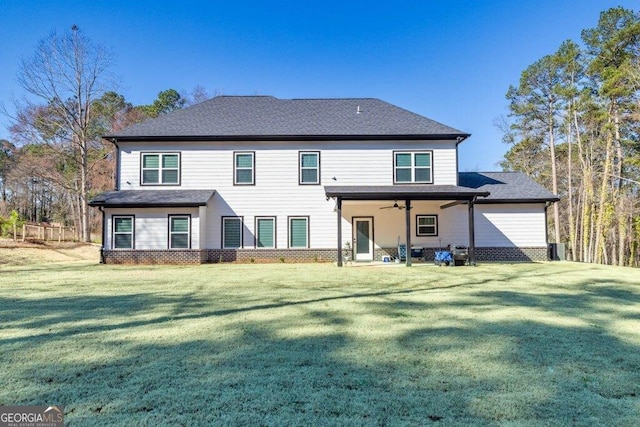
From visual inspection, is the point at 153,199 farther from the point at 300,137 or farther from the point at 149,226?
the point at 300,137

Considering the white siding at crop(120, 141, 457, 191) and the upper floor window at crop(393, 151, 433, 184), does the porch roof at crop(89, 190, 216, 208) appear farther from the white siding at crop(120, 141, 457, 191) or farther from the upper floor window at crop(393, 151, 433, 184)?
the upper floor window at crop(393, 151, 433, 184)

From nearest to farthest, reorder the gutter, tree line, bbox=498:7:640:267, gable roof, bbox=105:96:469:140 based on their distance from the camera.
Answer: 1. the gutter
2. gable roof, bbox=105:96:469:140
3. tree line, bbox=498:7:640:267

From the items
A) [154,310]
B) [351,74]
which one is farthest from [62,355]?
[351,74]

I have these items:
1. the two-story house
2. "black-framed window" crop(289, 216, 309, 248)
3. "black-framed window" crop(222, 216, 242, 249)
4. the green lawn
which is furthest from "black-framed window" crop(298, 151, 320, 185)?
the green lawn

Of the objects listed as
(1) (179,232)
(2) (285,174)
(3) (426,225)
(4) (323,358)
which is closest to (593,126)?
(3) (426,225)

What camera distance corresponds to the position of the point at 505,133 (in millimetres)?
29719

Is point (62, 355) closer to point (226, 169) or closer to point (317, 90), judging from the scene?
point (226, 169)

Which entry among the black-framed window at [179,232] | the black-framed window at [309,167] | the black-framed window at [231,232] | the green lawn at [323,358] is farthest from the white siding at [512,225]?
the black-framed window at [179,232]

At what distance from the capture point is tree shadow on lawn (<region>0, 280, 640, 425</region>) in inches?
101

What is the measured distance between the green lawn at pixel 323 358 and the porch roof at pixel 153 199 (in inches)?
305

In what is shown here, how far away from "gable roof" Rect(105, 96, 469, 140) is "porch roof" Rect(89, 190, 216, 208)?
2.44m

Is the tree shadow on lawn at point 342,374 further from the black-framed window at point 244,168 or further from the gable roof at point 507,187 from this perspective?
the gable roof at point 507,187

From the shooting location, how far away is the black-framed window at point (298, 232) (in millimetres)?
16141

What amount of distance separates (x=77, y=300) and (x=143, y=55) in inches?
659
